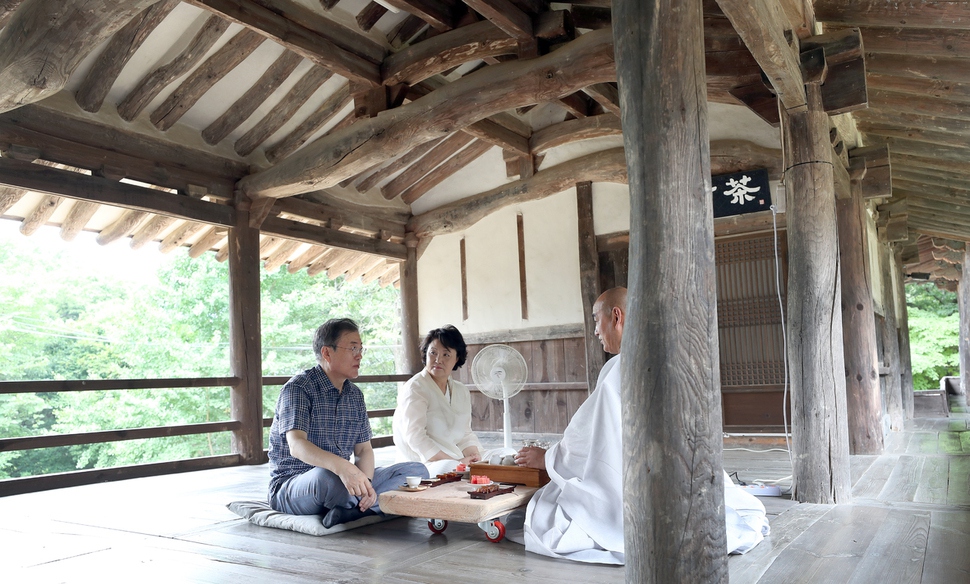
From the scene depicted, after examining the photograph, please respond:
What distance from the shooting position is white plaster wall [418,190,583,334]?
8039mm

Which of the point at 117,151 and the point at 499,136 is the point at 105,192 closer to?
the point at 117,151

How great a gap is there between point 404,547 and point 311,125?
4.95m

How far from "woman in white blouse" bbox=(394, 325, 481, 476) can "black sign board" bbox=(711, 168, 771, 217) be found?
361 centimetres

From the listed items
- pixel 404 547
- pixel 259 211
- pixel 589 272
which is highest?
pixel 259 211

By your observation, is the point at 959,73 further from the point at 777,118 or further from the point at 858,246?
the point at 858,246

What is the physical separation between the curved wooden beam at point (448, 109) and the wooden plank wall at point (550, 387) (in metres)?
3.36

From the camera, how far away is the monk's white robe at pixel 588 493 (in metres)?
2.76

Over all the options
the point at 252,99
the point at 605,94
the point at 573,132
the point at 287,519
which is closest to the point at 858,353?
the point at 605,94

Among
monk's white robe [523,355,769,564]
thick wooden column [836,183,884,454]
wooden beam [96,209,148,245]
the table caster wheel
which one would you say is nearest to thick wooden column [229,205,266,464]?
wooden beam [96,209,148,245]

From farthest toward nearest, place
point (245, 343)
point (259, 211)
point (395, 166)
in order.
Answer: point (395, 166)
point (259, 211)
point (245, 343)

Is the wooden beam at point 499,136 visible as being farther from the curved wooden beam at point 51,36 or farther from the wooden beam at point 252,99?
the curved wooden beam at point 51,36

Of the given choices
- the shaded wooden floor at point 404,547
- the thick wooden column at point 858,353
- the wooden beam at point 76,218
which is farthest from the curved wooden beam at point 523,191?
the shaded wooden floor at point 404,547

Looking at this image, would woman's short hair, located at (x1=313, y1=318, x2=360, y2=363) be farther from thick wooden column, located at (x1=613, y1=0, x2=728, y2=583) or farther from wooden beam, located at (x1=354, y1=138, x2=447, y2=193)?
wooden beam, located at (x1=354, y1=138, x2=447, y2=193)

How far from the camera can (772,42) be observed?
3.25 m
